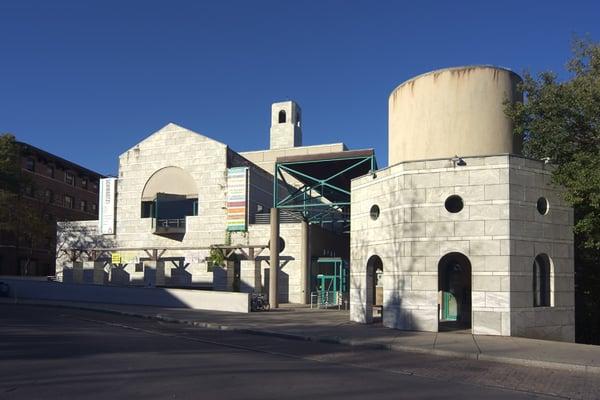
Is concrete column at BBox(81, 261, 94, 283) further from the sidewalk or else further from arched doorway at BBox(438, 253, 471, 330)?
arched doorway at BBox(438, 253, 471, 330)

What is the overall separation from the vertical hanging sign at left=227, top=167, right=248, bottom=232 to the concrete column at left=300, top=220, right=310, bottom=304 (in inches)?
169

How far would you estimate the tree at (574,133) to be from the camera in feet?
63.1

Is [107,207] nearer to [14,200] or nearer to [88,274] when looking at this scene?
[88,274]

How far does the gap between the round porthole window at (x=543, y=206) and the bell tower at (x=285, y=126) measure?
147ft

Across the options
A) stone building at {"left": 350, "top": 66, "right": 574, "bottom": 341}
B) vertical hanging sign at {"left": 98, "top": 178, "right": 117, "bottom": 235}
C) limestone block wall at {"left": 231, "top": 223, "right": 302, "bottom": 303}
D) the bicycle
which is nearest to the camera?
stone building at {"left": 350, "top": 66, "right": 574, "bottom": 341}

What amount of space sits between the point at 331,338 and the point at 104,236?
29736 mm

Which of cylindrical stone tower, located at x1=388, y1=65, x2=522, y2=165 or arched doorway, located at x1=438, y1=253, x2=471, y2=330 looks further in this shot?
arched doorway, located at x1=438, y1=253, x2=471, y2=330

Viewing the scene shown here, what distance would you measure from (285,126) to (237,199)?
26.5 meters

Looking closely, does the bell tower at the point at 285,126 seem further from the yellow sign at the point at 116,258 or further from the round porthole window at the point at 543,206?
the round porthole window at the point at 543,206

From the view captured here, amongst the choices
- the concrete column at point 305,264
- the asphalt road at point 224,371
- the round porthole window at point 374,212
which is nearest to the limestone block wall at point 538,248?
the round porthole window at point 374,212

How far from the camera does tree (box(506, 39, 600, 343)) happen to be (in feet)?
63.1

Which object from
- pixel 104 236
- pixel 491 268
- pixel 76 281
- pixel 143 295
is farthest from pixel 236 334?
pixel 104 236

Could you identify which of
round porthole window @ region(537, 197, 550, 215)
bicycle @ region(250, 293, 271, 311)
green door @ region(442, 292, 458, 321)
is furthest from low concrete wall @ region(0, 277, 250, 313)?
round porthole window @ region(537, 197, 550, 215)

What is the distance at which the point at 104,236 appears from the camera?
43.0m
